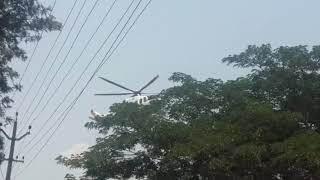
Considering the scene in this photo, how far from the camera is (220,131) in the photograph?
16.9 meters

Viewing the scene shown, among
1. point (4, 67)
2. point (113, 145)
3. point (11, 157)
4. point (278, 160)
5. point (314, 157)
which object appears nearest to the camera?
point (314, 157)

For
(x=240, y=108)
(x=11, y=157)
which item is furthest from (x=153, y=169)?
(x=11, y=157)

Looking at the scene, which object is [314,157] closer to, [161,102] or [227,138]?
[227,138]

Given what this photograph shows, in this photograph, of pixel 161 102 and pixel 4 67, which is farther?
pixel 161 102

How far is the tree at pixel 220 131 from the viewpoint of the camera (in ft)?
51.8

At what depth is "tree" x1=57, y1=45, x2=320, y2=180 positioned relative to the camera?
622 inches

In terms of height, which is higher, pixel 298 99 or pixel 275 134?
pixel 298 99

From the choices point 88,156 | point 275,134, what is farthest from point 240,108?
point 88,156

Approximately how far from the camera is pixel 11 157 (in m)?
35.4

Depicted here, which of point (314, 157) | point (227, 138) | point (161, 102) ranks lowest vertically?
point (314, 157)

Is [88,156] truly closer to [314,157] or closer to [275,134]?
[275,134]

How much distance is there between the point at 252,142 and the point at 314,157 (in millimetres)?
2444

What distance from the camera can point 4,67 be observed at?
17750 mm

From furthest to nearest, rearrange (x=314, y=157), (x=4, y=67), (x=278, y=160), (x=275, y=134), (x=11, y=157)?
(x=11, y=157) → (x=4, y=67) → (x=275, y=134) → (x=278, y=160) → (x=314, y=157)
